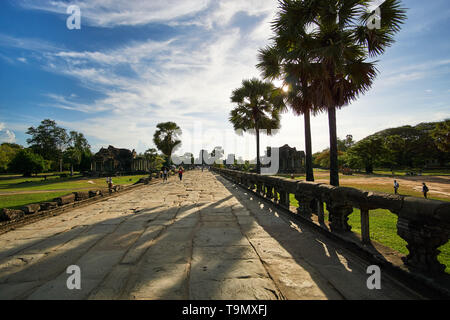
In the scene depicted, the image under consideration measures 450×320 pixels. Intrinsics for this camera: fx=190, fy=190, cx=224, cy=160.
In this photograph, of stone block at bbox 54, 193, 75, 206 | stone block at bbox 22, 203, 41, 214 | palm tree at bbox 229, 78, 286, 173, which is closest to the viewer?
stone block at bbox 22, 203, 41, 214

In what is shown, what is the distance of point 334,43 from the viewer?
615cm

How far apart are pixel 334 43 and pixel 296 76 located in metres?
1.43

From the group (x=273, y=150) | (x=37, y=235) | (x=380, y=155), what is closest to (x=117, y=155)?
(x=273, y=150)

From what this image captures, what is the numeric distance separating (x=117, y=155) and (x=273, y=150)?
37.9m

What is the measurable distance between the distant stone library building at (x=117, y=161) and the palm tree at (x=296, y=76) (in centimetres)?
4001

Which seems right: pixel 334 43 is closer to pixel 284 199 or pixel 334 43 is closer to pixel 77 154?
pixel 284 199

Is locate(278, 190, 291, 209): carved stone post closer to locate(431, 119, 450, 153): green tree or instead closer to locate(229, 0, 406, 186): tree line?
locate(229, 0, 406, 186): tree line

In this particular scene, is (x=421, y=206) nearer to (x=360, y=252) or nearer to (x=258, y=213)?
(x=360, y=252)

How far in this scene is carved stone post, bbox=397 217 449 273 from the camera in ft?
5.93

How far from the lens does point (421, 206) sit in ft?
6.03

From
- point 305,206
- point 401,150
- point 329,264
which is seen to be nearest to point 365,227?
point 329,264

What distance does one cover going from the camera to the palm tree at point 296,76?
268 inches

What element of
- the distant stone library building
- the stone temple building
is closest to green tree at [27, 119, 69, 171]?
the distant stone library building

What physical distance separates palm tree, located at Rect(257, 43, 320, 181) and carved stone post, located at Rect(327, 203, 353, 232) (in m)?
4.81
